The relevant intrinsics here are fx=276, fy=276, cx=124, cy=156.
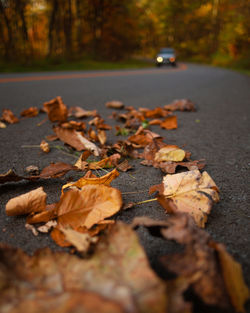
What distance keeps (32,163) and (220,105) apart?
9.30 feet

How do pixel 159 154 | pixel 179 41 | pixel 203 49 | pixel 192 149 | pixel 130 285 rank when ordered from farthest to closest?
pixel 179 41, pixel 203 49, pixel 192 149, pixel 159 154, pixel 130 285

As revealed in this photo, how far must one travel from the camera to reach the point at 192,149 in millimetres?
1818

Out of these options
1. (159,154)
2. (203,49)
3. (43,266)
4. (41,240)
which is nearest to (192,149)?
(159,154)

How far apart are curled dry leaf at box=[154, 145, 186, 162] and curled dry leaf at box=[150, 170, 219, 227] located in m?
0.36

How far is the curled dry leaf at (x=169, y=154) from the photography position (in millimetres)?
1439

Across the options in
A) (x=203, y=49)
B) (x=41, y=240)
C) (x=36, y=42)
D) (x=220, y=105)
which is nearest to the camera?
(x=41, y=240)

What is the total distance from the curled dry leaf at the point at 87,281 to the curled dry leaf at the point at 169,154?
0.87m

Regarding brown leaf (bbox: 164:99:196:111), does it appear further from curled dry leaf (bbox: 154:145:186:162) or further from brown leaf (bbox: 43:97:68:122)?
curled dry leaf (bbox: 154:145:186:162)

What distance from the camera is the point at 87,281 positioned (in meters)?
0.56

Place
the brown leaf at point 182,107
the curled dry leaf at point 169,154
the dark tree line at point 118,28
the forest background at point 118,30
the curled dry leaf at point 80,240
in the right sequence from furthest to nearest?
1. the dark tree line at point 118,28
2. the forest background at point 118,30
3. the brown leaf at point 182,107
4. the curled dry leaf at point 169,154
5. the curled dry leaf at point 80,240

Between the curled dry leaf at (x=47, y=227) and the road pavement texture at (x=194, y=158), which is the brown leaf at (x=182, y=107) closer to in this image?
the road pavement texture at (x=194, y=158)

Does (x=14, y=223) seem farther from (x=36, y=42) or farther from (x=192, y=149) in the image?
(x=36, y=42)

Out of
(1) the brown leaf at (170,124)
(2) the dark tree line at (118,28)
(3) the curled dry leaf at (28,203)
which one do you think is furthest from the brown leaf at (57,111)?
(2) the dark tree line at (118,28)

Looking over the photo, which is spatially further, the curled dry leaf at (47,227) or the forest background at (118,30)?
the forest background at (118,30)
